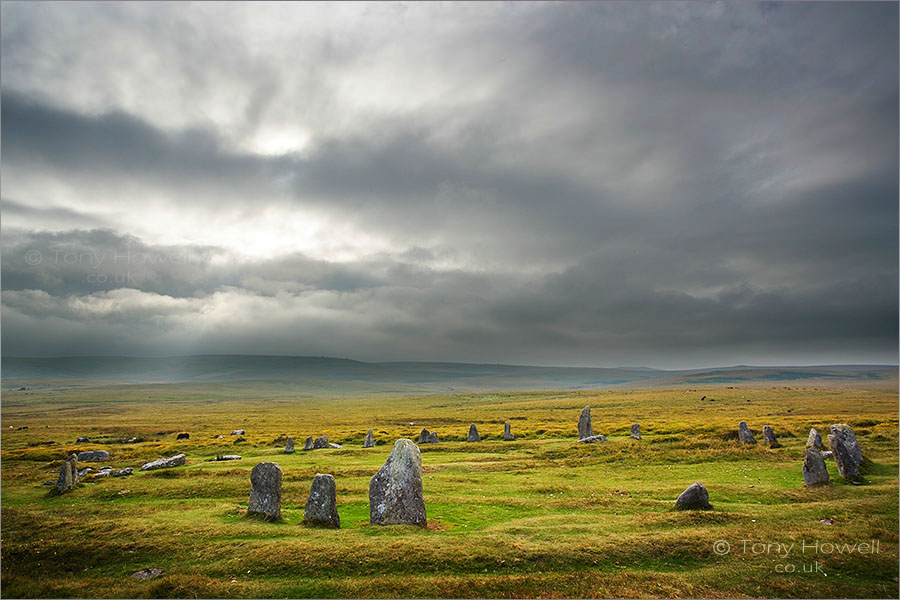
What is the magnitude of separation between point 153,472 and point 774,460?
43049mm

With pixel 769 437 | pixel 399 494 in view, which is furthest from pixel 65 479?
pixel 769 437

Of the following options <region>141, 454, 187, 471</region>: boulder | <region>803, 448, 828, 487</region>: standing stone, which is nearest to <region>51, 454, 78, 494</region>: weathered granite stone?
<region>141, 454, 187, 471</region>: boulder

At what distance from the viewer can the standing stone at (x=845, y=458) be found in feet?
73.2

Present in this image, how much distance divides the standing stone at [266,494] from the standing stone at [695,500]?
17201 mm

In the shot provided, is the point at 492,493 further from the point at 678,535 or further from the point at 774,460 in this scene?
the point at 774,460

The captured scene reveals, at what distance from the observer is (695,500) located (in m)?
18.6

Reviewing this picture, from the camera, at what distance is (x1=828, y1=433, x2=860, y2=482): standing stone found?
2231cm

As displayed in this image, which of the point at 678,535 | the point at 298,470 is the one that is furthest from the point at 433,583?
the point at 298,470

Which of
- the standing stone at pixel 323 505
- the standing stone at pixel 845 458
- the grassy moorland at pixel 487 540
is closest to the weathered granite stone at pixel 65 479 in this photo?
the grassy moorland at pixel 487 540

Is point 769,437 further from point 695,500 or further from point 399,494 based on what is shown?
point 399,494

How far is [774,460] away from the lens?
2998 cm

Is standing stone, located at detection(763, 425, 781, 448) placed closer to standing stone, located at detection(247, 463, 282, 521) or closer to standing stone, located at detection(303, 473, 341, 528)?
standing stone, located at detection(303, 473, 341, 528)

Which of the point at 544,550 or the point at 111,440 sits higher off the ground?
the point at 544,550

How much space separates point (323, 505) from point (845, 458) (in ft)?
83.9
